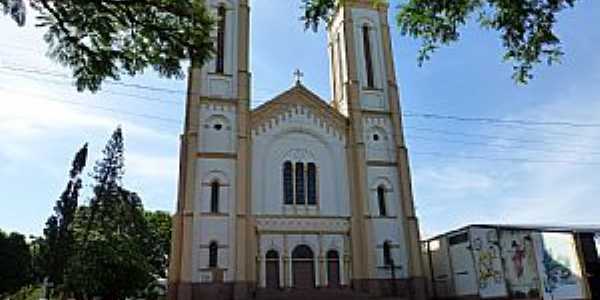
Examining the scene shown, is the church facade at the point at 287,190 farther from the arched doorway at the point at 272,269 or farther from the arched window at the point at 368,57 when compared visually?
the arched window at the point at 368,57

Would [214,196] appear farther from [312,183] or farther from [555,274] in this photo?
[555,274]

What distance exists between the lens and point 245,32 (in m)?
28.0

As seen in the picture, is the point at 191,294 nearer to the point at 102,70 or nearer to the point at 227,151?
the point at 227,151

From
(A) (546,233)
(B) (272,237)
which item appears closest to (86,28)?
(B) (272,237)

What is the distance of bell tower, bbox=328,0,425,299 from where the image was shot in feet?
81.5

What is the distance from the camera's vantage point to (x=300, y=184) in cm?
2584

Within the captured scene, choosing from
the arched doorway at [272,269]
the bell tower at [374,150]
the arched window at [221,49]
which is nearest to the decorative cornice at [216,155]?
the arched window at [221,49]

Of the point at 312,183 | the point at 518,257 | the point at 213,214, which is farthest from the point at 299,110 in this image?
the point at 518,257

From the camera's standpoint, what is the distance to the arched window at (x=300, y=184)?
25.4 m

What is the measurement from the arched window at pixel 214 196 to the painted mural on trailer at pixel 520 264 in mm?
14568

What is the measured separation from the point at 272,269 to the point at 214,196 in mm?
4702

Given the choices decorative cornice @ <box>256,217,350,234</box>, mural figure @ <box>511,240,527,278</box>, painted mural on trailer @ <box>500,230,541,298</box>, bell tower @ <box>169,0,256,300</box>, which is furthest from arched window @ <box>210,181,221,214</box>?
mural figure @ <box>511,240,527,278</box>

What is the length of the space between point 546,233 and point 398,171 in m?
8.13

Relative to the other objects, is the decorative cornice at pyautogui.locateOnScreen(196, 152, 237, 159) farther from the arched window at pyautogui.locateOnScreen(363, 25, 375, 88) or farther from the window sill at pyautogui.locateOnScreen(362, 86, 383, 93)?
the arched window at pyautogui.locateOnScreen(363, 25, 375, 88)
